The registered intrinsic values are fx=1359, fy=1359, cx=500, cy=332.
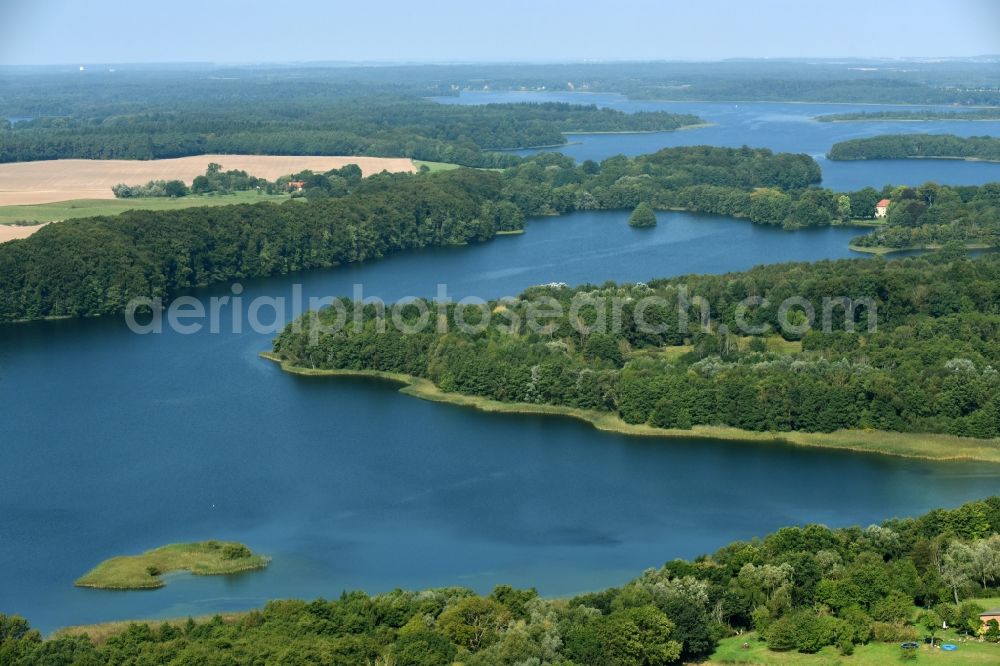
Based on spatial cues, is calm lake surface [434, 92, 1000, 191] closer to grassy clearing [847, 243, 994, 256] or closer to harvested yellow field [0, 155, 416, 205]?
grassy clearing [847, 243, 994, 256]

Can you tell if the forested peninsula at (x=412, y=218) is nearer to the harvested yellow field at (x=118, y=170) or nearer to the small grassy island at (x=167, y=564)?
the harvested yellow field at (x=118, y=170)

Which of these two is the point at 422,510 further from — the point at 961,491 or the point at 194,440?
the point at 961,491

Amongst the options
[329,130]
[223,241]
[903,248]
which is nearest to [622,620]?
[223,241]

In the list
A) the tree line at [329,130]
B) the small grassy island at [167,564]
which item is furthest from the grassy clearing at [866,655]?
the tree line at [329,130]

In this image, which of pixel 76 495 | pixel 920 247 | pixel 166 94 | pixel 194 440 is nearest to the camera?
pixel 76 495

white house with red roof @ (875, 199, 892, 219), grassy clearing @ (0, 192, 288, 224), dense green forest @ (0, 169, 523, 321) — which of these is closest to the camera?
dense green forest @ (0, 169, 523, 321)

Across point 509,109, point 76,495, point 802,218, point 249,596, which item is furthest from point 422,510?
point 509,109

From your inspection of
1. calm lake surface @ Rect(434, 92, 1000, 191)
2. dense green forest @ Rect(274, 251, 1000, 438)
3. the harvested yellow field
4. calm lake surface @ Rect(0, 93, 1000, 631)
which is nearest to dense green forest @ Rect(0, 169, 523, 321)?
calm lake surface @ Rect(0, 93, 1000, 631)
